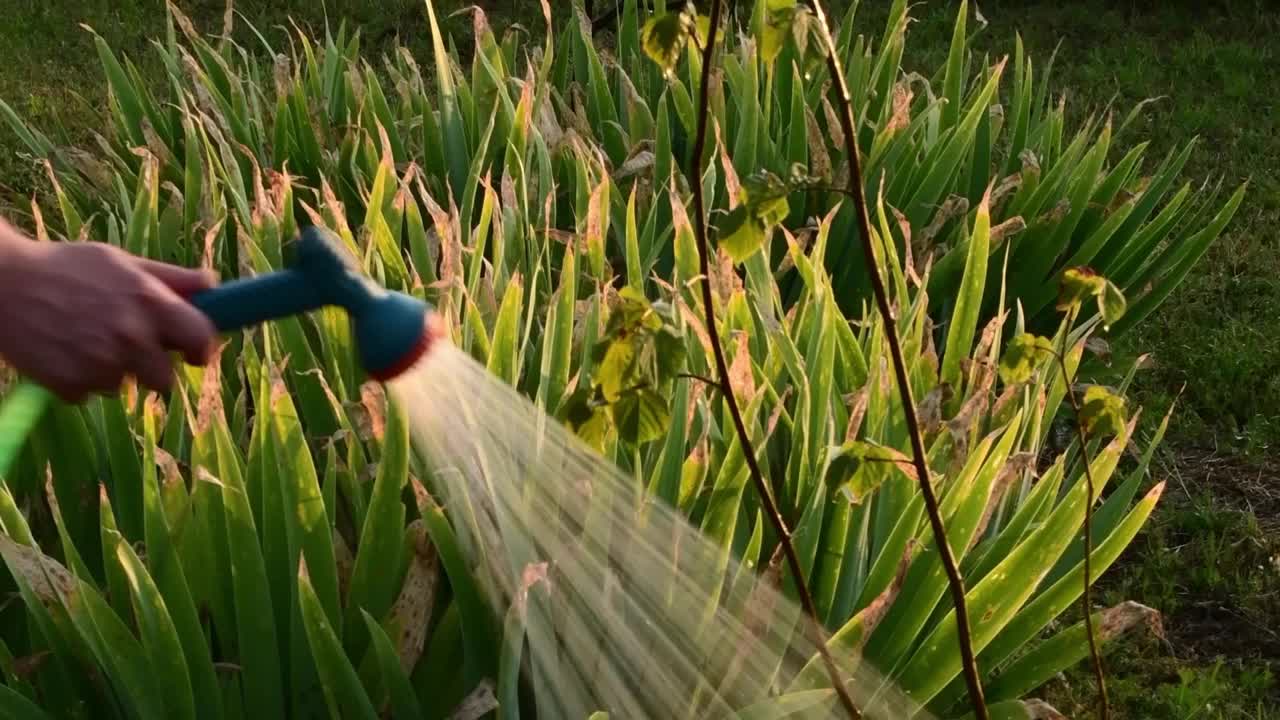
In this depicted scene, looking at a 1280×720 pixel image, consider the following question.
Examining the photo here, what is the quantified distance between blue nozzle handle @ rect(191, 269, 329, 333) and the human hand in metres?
0.02

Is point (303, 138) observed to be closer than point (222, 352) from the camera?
No

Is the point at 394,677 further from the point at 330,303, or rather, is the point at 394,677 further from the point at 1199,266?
the point at 1199,266

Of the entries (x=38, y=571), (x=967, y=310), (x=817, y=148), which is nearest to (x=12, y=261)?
(x=38, y=571)

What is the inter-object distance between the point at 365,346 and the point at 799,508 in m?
0.68

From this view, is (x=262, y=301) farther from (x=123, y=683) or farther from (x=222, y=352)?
(x=222, y=352)

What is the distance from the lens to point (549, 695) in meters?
1.33

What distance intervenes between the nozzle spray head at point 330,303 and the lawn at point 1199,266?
3.75 ft

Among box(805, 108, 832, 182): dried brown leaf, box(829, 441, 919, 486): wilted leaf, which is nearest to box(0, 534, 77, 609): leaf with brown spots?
box(829, 441, 919, 486): wilted leaf

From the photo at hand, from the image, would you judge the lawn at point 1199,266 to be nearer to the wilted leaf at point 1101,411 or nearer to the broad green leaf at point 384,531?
the wilted leaf at point 1101,411

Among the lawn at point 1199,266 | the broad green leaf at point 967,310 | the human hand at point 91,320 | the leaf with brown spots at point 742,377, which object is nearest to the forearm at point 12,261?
the human hand at point 91,320

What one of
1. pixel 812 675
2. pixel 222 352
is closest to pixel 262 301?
pixel 812 675

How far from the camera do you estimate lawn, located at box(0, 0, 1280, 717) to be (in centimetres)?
212

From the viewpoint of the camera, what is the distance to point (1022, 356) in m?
1.36

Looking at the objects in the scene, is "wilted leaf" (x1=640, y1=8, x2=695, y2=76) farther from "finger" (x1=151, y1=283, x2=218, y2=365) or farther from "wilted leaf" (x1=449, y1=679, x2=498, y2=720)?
"wilted leaf" (x1=449, y1=679, x2=498, y2=720)
